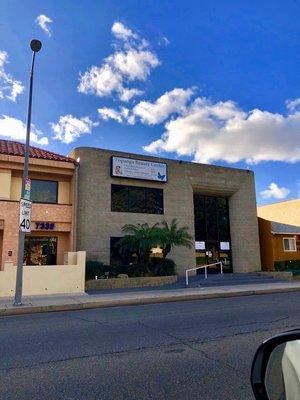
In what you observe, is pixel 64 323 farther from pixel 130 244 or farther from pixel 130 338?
pixel 130 244

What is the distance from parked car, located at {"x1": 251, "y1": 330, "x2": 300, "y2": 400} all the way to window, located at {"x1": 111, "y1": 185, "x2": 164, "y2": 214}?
74.0ft

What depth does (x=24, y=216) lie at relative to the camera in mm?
13430

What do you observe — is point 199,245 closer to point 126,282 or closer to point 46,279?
point 126,282

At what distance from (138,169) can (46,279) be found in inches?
429

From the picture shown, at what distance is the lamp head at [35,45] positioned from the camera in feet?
Result: 45.6

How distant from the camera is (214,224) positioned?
29578 millimetres

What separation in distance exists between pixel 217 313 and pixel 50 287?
926 centimetres

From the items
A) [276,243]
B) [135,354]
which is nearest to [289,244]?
[276,243]

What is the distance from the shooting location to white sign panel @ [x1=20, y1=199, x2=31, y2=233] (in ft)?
43.6

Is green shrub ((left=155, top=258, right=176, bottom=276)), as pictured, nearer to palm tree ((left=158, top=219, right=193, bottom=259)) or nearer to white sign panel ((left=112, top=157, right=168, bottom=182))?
palm tree ((left=158, top=219, right=193, bottom=259))

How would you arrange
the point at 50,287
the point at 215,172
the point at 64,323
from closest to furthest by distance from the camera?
the point at 64,323 → the point at 50,287 → the point at 215,172

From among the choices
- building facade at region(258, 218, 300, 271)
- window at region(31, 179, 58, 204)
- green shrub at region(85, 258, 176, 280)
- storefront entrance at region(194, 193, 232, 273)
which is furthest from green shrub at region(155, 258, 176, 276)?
building facade at region(258, 218, 300, 271)

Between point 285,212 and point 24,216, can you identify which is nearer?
point 24,216

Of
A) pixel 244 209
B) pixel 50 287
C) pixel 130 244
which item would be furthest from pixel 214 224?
pixel 50 287
